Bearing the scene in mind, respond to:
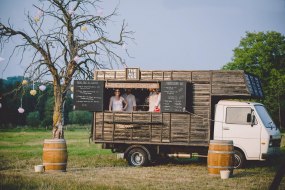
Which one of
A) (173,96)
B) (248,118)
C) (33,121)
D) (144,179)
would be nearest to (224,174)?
(144,179)

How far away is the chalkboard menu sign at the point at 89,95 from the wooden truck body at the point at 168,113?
0.11ft

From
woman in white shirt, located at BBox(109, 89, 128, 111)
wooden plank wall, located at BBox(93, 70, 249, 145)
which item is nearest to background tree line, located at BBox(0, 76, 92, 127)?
woman in white shirt, located at BBox(109, 89, 128, 111)

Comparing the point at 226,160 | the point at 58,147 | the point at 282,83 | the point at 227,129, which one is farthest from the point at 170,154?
the point at 282,83

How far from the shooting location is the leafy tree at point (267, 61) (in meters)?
42.5

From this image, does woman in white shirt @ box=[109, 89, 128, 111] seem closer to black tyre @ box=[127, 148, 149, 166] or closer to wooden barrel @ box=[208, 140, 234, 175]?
black tyre @ box=[127, 148, 149, 166]

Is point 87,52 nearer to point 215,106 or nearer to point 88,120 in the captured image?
point 215,106

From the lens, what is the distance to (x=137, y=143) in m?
14.6

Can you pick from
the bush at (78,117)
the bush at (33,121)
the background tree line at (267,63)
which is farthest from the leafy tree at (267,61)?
the bush at (78,117)

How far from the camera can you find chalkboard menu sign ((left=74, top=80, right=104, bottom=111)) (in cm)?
1515

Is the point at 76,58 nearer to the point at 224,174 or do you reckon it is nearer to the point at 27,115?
→ the point at 224,174

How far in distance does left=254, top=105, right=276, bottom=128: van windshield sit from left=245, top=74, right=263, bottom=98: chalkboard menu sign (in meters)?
0.46

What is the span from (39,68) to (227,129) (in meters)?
11.1

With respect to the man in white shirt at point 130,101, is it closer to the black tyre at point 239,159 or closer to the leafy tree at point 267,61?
the black tyre at point 239,159

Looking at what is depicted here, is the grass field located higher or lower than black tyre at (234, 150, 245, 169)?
lower
